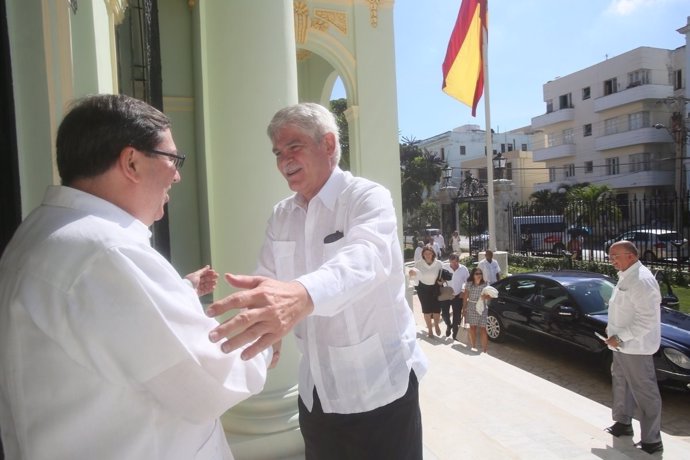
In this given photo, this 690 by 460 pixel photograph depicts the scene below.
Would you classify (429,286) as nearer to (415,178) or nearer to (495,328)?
(495,328)

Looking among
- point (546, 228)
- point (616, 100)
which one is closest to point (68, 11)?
point (546, 228)

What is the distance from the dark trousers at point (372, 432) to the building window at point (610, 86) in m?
41.4

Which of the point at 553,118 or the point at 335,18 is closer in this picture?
the point at 335,18

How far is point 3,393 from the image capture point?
3.43ft

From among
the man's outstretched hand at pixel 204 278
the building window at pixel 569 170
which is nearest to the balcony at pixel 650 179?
the building window at pixel 569 170

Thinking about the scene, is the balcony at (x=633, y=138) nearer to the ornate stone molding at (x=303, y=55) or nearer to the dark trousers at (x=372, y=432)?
the ornate stone molding at (x=303, y=55)

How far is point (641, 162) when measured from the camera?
34.2 metres

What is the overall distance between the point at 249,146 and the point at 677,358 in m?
5.44

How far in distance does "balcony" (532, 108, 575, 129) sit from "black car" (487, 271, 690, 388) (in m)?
36.3

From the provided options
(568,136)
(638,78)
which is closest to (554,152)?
(568,136)

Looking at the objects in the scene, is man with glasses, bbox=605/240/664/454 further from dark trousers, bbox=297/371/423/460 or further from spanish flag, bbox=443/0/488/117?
spanish flag, bbox=443/0/488/117

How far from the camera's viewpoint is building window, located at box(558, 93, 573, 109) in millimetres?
40281

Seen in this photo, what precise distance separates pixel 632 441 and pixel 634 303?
1302mm

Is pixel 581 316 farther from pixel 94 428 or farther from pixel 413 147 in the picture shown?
pixel 413 147
